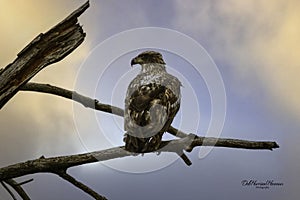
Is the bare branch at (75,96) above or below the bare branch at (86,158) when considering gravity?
above

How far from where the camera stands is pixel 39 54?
999 mm

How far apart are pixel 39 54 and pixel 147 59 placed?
37.8 inches

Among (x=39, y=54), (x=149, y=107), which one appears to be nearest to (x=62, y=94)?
(x=149, y=107)

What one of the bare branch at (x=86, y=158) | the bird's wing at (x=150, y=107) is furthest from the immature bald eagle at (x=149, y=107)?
the bare branch at (x=86, y=158)

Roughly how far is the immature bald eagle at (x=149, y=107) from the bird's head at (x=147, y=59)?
0.04m

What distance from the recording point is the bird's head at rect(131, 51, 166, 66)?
191 cm

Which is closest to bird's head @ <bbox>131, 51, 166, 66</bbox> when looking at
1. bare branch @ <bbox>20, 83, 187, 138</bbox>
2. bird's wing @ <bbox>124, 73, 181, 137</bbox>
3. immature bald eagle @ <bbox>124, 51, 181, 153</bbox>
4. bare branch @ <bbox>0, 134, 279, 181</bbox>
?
immature bald eagle @ <bbox>124, 51, 181, 153</bbox>

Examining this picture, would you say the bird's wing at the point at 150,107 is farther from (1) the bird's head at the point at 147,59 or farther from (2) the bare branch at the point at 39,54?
(2) the bare branch at the point at 39,54

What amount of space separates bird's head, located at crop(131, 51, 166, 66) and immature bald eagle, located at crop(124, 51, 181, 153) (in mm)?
37

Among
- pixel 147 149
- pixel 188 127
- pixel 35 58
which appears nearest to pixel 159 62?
pixel 188 127

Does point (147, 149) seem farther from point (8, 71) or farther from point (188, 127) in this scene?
point (8, 71)

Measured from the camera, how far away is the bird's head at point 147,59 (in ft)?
6.27

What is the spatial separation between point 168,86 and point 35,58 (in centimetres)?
84

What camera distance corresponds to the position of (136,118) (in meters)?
1.50
